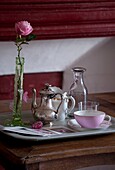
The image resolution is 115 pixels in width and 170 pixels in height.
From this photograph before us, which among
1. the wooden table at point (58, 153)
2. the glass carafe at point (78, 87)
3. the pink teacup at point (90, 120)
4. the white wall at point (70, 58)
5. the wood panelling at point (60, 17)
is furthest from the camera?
the white wall at point (70, 58)

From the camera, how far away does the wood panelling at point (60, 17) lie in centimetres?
306

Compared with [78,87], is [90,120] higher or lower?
lower

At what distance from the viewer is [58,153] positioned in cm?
180

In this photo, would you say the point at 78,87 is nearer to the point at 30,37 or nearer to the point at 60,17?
the point at 30,37

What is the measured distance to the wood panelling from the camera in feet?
10.0

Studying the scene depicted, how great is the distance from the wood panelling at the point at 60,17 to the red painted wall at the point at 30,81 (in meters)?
0.30

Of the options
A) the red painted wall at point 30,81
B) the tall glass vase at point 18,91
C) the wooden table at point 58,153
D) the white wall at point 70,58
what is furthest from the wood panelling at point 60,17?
the wooden table at point 58,153

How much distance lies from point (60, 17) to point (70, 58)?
32cm

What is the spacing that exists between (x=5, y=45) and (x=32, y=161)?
154 cm

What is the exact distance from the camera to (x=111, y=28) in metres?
3.39

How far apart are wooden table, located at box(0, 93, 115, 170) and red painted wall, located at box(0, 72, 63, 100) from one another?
4.23ft

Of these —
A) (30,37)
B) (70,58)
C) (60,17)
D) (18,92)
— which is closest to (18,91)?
(18,92)

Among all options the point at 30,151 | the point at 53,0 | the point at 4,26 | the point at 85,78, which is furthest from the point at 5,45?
the point at 30,151

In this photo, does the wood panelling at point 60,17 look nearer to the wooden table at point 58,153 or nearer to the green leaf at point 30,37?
the green leaf at point 30,37
